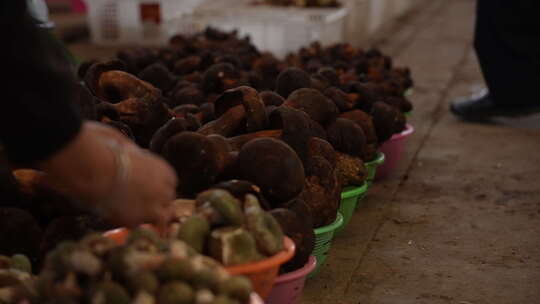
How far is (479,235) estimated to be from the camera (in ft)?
9.68

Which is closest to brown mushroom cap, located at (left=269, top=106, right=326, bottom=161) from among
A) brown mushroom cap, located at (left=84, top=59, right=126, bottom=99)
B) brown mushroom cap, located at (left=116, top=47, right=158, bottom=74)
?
brown mushroom cap, located at (left=84, top=59, right=126, bottom=99)

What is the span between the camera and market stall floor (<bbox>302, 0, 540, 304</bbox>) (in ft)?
8.16

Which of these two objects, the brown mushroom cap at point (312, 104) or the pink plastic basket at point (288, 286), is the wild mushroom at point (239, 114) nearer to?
the brown mushroom cap at point (312, 104)

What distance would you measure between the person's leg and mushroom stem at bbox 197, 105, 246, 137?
250cm

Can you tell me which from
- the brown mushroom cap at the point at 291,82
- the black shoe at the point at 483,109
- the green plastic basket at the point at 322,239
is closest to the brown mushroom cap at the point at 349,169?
the green plastic basket at the point at 322,239

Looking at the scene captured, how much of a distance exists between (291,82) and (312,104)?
287 mm

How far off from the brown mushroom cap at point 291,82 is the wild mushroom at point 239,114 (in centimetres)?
49

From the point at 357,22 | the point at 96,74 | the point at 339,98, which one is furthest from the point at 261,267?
the point at 357,22

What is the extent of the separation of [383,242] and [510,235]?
50 cm

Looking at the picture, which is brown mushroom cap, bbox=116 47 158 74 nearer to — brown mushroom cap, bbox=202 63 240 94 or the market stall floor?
brown mushroom cap, bbox=202 63 240 94

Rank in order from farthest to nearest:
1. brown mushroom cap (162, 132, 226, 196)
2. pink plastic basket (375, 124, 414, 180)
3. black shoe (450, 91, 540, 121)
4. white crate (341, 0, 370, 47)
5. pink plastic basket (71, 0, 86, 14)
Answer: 1. pink plastic basket (71, 0, 86, 14)
2. white crate (341, 0, 370, 47)
3. black shoe (450, 91, 540, 121)
4. pink plastic basket (375, 124, 414, 180)
5. brown mushroom cap (162, 132, 226, 196)

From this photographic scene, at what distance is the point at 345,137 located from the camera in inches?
109

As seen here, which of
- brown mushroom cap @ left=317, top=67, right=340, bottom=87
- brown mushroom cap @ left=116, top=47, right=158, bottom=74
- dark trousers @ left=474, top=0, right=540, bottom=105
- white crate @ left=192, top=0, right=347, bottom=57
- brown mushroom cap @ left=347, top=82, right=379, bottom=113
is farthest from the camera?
white crate @ left=192, top=0, right=347, bottom=57

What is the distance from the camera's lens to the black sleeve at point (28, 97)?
1371 mm
